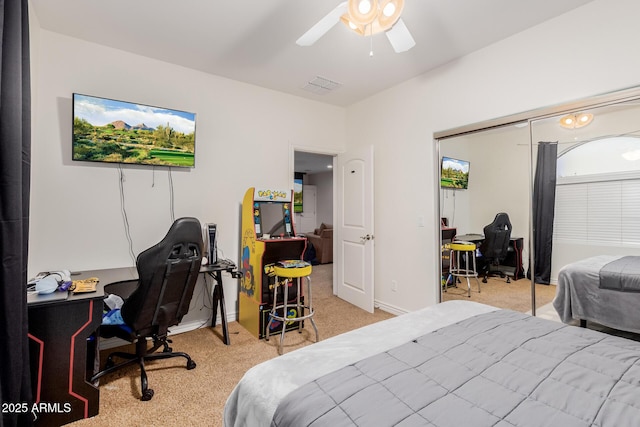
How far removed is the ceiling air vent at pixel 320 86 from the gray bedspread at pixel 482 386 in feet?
10.1

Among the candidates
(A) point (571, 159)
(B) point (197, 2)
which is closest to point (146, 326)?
(B) point (197, 2)

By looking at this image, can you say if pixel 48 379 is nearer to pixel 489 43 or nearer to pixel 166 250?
pixel 166 250

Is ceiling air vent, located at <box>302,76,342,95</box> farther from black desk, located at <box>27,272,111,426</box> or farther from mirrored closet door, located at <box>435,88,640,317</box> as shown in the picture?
black desk, located at <box>27,272,111,426</box>

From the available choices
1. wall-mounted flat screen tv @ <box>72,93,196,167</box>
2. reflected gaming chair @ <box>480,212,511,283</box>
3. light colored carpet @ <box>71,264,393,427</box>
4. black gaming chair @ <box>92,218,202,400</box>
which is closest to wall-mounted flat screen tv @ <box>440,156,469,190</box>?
reflected gaming chair @ <box>480,212,511,283</box>

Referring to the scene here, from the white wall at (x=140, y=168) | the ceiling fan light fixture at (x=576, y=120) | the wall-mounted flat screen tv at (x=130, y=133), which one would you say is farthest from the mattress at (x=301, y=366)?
the wall-mounted flat screen tv at (x=130, y=133)

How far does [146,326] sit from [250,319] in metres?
1.18

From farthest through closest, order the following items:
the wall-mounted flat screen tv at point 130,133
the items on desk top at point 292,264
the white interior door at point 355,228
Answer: the white interior door at point 355,228
the items on desk top at point 292,264
the wall-mounted flat screen tv at point 130,133

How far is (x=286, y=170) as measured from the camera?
154 inches

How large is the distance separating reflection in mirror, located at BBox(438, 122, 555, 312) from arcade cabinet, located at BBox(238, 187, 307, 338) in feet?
5.38

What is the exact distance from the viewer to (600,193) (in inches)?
88.7

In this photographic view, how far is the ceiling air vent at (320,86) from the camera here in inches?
138

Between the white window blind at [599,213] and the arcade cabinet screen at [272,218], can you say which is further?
the arcade cabinet screen at [272,218]

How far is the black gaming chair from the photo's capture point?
2.07m

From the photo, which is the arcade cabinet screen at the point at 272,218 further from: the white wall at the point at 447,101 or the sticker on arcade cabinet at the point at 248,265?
the white wall at the point at 447,101
